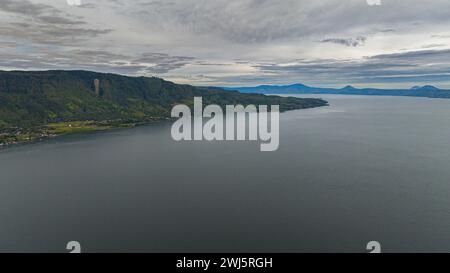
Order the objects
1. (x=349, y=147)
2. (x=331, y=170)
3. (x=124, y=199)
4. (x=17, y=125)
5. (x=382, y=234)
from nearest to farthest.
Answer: (x=382, y=234) < (x=124, y=199) < (x=331, y=170) < (x=349, y=147) < (x=17, y=125)

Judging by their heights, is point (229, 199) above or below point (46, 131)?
below

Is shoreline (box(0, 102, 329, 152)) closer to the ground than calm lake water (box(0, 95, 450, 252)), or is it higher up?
higher up

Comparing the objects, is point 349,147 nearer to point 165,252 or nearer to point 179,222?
point 179,222

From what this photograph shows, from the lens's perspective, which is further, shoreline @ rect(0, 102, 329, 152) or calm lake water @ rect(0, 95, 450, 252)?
shoreline @ rect(0, 102, 329, 152)

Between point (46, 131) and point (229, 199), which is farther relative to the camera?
point (46, 131)

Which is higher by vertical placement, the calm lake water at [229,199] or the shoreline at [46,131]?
the shoreline at [46,131]

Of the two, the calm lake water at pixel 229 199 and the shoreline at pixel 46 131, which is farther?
the shoreline at pixel 46 131
